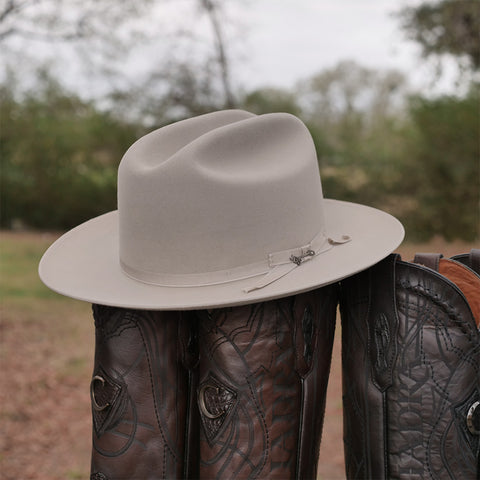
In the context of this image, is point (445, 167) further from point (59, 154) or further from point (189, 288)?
point (189, 288)

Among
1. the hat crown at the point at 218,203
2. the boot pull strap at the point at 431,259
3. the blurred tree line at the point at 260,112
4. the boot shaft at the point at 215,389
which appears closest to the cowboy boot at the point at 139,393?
the boot shaft at the point at 215,389

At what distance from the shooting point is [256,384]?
121 cm

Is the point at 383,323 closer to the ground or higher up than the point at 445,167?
higher up

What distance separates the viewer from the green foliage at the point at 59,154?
30.7ft

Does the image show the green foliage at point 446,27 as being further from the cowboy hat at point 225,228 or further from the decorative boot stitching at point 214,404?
the decorative boot stitching at point 214,404

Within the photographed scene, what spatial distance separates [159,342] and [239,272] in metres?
0.26

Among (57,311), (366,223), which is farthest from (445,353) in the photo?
(57,311)

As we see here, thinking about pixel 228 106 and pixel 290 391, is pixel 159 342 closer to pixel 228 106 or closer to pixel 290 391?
pixel 290 391

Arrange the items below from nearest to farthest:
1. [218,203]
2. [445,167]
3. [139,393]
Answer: [218,203] → [139,393] → [445,167]

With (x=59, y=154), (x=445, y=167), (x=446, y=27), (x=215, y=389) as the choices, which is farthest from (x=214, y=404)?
(x=59, y=154)

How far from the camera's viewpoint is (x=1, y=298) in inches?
267

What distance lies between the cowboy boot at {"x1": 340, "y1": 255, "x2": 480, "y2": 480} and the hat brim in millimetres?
99

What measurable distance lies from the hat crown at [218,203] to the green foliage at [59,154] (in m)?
8.13

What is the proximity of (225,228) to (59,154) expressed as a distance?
9.06 m
